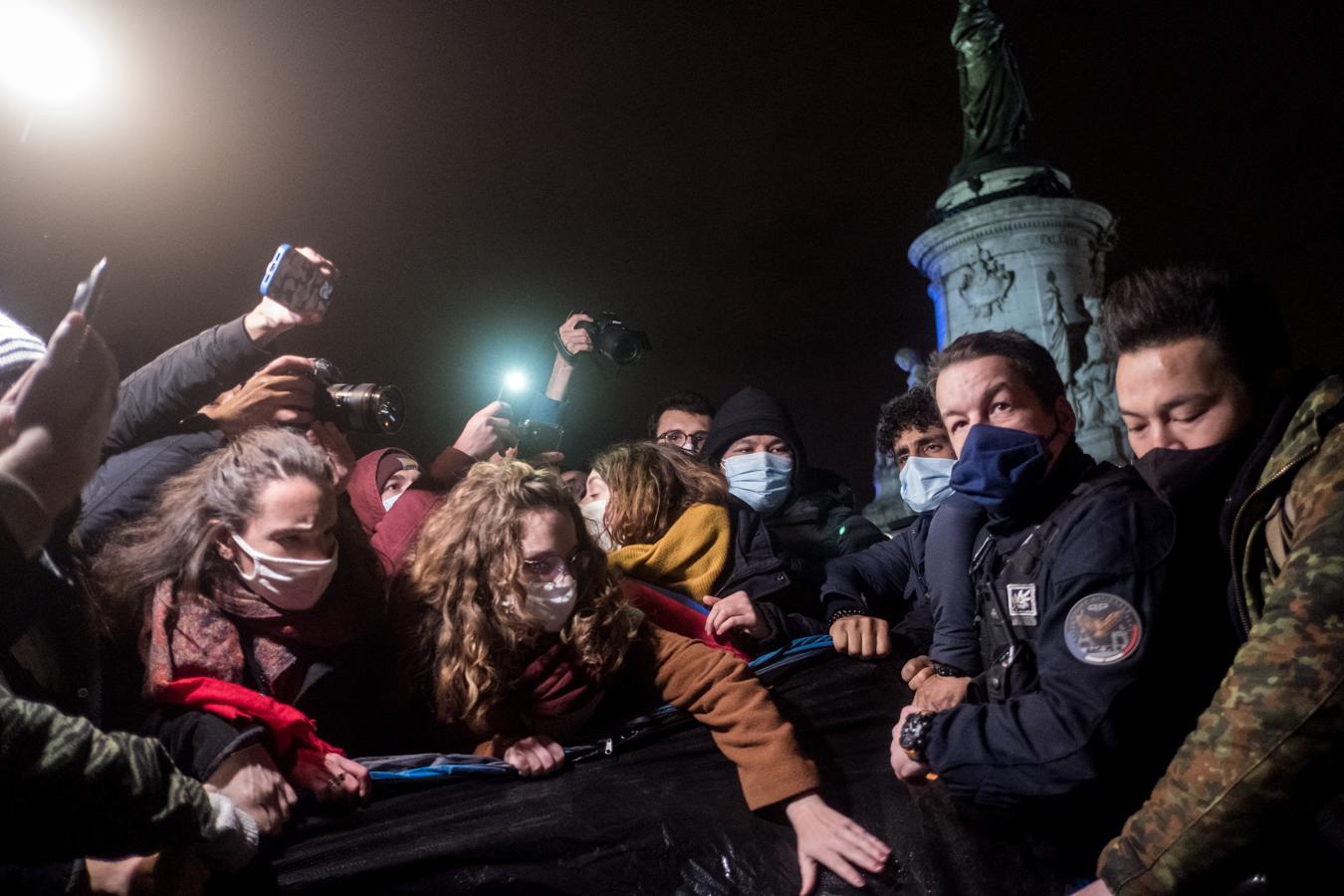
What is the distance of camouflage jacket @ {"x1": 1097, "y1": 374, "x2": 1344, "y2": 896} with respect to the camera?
4.47 ft

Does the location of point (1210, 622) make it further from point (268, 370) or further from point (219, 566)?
point (268, 370)

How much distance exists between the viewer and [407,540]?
2.92 metres

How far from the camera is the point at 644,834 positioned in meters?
2.29

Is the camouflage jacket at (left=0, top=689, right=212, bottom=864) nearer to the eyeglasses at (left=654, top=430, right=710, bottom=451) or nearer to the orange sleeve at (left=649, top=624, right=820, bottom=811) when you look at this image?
the orange sleeve at (left=649, top=624, right=820, bottom=811)

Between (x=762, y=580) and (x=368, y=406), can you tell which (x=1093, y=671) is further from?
(x=368, y=406)

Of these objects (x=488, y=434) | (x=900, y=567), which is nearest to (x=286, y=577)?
(x=488, y=434)

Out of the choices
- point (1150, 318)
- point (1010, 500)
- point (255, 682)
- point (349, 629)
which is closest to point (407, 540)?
point (349, 629)

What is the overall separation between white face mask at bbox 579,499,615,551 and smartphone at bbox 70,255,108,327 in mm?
2192

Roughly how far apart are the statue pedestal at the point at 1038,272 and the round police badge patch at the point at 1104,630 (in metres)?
7.12

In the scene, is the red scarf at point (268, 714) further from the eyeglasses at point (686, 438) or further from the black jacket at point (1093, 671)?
the eyeglasses at point (686, 438)

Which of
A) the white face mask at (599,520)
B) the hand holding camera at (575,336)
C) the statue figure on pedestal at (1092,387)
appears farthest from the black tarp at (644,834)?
the statue figure on pedestal at (1092,387)

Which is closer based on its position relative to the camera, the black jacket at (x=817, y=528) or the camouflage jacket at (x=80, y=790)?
the camouflage jacket at (x=80, y=790)

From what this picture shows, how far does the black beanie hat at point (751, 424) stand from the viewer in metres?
4.16

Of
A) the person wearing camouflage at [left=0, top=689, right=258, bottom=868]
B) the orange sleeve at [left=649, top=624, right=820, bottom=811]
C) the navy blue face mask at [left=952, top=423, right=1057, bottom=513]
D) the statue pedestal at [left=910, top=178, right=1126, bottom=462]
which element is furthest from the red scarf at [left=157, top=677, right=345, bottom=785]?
the statue pedestal at [left=910, top=178, right=1126, bottom=462]
